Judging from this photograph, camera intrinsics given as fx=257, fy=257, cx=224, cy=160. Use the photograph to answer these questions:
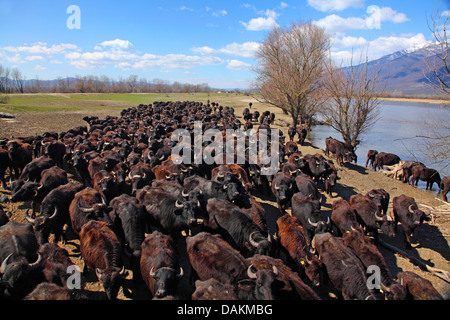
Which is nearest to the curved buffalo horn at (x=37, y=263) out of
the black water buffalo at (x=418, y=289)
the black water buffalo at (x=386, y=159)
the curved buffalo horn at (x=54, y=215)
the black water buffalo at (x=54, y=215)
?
the black water buffalo at (x=54, y=215)

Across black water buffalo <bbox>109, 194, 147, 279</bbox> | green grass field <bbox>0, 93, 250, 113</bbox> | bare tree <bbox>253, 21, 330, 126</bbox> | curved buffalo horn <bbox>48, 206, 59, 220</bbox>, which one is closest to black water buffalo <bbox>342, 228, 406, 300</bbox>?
black water buffalo <bbox>109, 194, 147, 279</bbox>

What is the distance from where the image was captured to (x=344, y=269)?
19.3 feet

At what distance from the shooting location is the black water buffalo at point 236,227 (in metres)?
6.78

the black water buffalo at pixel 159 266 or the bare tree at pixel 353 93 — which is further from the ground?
the bare tree at pixel 353 93

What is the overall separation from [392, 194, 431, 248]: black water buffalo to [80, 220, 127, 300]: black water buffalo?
901 cm

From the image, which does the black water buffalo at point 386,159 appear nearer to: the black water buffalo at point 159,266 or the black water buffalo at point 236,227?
the black water buffalo at point 236,227

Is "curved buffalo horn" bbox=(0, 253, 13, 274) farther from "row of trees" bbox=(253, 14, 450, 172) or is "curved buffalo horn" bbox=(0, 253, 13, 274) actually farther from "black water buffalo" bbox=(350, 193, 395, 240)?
"row of trees" bbox=(253, 14, 450, 172)

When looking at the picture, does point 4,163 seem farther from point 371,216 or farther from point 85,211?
point 371,216

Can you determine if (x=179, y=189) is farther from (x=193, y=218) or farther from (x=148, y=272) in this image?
(x=148, y=272)

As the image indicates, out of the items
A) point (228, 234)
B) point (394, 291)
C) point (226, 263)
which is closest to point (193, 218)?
point (228, 234)

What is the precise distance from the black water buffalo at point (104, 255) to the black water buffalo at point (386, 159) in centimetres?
1906

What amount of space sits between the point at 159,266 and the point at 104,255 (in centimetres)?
139

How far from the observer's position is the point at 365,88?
67.1 feet

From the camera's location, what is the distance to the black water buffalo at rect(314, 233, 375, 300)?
562cm
